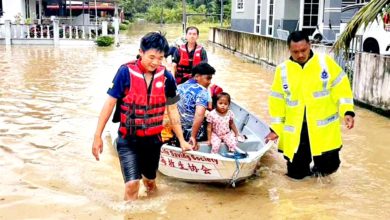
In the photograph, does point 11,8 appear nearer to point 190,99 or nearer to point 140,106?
point 190,99

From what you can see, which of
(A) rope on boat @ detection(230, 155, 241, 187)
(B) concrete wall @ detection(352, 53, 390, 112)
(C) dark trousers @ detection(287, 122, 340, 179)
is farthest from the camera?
(B) concrete wall @ detection(352, 53, 390, 112)

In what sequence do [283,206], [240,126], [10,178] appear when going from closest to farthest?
[283,206], [10,178], [240,126]

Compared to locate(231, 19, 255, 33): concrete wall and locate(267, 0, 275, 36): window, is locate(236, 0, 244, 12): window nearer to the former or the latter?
locate(231, 19, 255, 33): concrete wall

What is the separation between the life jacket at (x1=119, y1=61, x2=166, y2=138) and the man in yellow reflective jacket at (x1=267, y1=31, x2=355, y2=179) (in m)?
1.50

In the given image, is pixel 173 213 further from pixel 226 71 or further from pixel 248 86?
pixel 226 71

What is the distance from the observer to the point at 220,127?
580 cm

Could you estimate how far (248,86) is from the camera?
14062mm

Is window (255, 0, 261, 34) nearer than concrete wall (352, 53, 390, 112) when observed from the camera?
No

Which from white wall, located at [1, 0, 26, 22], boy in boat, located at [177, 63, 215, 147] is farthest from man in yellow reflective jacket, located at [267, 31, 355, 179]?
white wall, located at [1, 0, 26, 22]

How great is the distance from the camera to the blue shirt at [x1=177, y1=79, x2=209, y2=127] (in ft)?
18.4

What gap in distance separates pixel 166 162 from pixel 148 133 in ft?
4.10

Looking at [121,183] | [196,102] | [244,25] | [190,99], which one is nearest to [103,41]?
[244,25]

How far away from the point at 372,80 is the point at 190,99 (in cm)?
554

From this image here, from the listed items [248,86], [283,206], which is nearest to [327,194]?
[283,206]
